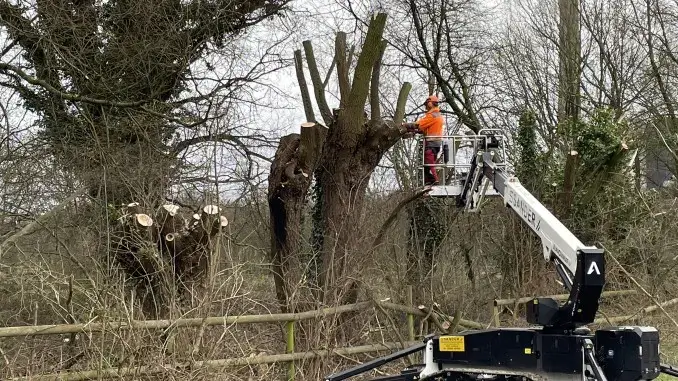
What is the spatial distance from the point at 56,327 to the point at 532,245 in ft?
35.9

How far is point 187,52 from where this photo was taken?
1425cm

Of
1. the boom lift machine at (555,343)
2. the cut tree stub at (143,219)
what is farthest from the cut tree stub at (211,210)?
the boom lift machine at (555,343)

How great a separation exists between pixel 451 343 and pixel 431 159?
5.77 m

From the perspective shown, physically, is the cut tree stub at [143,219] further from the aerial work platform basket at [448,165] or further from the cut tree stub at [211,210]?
the aerial work platform basket at [448,165]

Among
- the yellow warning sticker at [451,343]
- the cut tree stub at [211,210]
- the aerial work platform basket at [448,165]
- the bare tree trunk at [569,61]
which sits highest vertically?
the bare tree trunk at [569,61]

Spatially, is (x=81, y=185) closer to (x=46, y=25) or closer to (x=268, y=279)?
(x=46, y=25)

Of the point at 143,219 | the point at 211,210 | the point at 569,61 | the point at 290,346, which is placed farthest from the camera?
the point at 569,61

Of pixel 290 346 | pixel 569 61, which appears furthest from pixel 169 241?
pixel 569 61

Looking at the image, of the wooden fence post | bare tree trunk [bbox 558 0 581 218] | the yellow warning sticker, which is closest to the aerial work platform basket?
the wooden fence post

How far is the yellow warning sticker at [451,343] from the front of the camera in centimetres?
704

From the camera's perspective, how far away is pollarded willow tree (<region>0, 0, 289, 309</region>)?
495 inches

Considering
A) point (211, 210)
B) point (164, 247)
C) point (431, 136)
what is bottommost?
point (164, 247)

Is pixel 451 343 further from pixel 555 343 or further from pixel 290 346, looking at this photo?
pixel 290 346

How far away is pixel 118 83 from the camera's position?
13.8m
